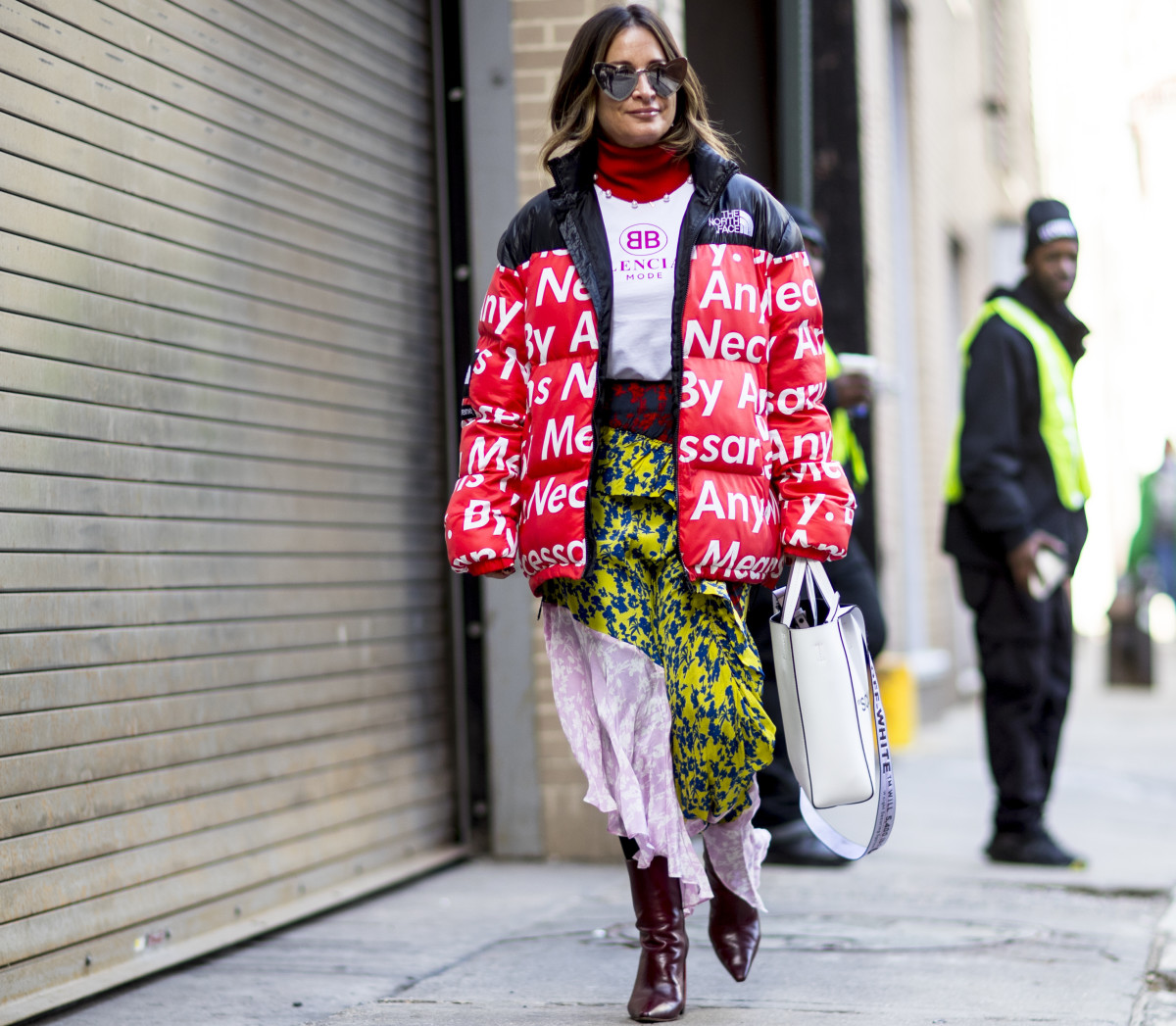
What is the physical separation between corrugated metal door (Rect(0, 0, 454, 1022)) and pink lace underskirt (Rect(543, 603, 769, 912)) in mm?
1115

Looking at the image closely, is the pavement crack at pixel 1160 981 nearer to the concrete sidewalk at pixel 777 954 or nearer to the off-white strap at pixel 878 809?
Result: the concrete sidewalk at pixel 777 954

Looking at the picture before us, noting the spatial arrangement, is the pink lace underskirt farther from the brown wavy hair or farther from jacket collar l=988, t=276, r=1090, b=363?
jacket collar l=988, t=276, r=1090, b=363

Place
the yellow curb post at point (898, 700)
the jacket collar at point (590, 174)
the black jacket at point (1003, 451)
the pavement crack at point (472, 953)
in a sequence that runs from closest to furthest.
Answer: the jacket collar at point (590, 174)
the pavement crack at point (472, 953)
the black jacket at point (1003, 451)
the yellow curb post at point (898, 700)

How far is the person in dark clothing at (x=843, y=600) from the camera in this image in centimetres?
485

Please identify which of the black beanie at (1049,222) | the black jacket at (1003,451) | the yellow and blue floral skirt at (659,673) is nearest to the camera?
the yellow and blue floral skirt at (659,673)

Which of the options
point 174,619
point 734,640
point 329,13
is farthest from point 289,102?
point 734,640

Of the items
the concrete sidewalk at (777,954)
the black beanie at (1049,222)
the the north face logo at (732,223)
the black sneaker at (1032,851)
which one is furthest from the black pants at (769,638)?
the the north face logo at (732,223)

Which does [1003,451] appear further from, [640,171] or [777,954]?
[640,171]

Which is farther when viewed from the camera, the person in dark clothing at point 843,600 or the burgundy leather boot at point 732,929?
the person in dark clothing at point 843,600

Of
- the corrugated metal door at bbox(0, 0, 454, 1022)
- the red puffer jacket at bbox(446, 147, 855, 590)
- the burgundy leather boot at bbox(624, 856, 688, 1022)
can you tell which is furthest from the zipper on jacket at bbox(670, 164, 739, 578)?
the corrugated metal door at bbox(0, 0, 454, 1022)

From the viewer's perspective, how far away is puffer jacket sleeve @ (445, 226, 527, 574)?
3270 millimetres

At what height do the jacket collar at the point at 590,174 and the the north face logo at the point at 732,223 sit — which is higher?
the jacket collar at the point at 590,174

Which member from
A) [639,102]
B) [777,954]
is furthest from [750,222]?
[777,954]

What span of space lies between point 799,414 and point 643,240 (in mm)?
488
